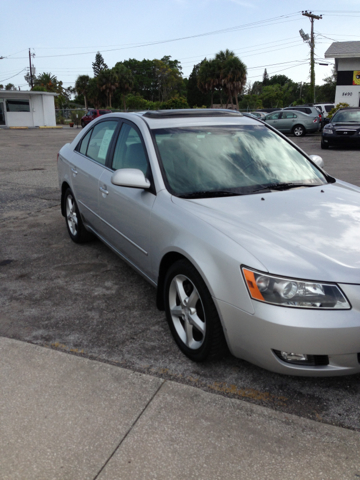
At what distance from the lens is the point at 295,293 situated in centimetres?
235

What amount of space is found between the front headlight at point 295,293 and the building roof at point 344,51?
28619 mm

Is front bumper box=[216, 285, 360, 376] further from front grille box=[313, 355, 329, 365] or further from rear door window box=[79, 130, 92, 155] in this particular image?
rear door window box=[79, 130, 92, 155]

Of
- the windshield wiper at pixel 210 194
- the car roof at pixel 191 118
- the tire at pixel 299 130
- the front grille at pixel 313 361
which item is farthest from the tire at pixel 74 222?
the tire at pixel 299 130

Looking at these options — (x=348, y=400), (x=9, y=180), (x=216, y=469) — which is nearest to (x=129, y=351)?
(x=216, y=469)

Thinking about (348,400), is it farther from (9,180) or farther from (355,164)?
(355,164)

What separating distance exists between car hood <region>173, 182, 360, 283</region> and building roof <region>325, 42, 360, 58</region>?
27208mm

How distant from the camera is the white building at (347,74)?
90.0ft

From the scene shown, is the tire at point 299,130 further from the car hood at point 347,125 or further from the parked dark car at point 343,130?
the car hood at point 347,125

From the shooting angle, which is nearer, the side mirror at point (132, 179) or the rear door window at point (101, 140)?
the side mirror at point (132, 179)

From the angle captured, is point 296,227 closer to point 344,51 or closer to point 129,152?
point 129,152

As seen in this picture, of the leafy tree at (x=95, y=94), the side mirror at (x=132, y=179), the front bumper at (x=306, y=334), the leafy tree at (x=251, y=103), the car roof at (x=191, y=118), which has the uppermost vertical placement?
the leafy tree at (x=95, y=94)

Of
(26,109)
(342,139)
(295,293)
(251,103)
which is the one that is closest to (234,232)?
(295,293)

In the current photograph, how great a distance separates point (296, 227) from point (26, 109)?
44479 millimetres

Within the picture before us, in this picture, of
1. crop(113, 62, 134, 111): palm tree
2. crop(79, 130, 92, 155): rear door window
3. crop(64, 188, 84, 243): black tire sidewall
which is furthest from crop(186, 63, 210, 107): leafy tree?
crop(79, 130, 92, 155): rear door window
